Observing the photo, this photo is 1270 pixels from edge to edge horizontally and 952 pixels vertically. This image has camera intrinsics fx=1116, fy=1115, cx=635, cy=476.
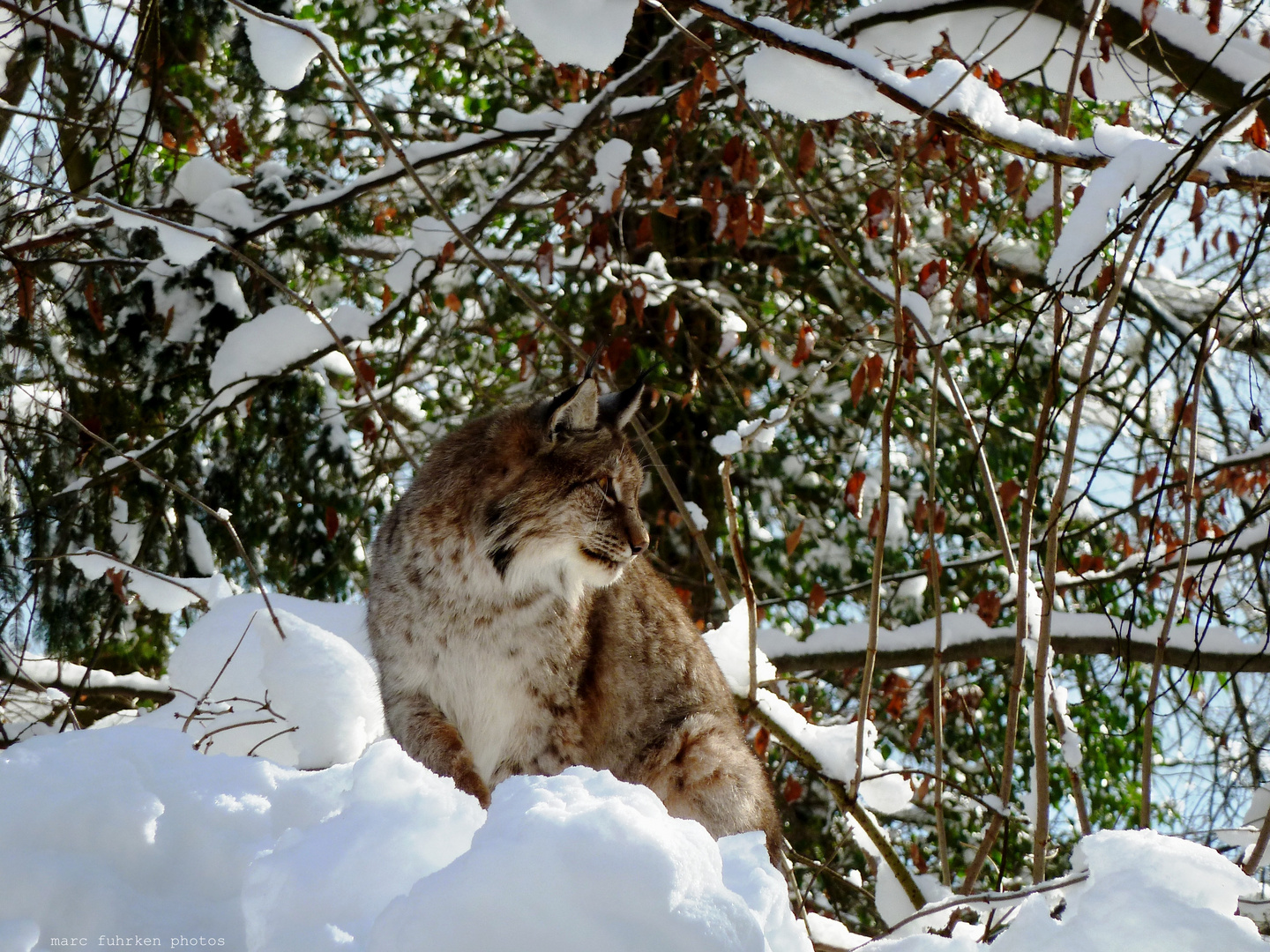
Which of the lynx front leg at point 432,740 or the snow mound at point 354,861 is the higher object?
the lynx front leg at point 432,740

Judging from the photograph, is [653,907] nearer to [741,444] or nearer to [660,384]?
[741,444]

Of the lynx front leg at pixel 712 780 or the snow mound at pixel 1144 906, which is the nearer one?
the snow mound at pixel 1144 906

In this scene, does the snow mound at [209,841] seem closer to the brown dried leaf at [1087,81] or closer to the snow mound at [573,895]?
the snow mound at [573,895]

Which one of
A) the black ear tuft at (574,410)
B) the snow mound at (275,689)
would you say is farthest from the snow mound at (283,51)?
the snow mound at (275,689)

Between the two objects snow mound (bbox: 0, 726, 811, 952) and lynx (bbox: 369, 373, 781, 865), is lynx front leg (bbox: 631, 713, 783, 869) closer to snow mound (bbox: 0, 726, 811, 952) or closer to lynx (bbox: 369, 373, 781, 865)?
lynx (bbox: 369, 373, 781, 865)

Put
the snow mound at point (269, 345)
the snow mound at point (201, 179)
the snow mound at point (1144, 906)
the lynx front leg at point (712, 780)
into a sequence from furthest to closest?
the snow mound at point (201, 179) < the snow mound at point (269, 345) < the lynx front leg at point (712, 780) < the snow mound at point (1144, 906)

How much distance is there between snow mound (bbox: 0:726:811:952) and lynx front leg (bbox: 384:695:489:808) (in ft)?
5.16

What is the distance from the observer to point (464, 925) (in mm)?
1100

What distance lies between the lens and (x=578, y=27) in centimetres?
297

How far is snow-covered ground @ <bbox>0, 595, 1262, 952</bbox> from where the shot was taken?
1.13 metres

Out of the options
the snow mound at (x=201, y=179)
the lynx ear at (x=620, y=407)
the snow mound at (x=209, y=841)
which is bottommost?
the snow mound at (x=209, y=841)

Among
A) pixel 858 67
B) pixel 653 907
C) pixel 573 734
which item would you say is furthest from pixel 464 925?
pixel 858 67

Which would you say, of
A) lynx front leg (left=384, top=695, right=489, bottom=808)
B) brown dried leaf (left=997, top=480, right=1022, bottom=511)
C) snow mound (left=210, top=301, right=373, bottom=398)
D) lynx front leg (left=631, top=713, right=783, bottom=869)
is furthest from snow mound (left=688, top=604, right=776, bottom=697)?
snow mound (left=210, top=301, right=373, bottom=398)

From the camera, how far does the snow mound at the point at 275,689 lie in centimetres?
257
